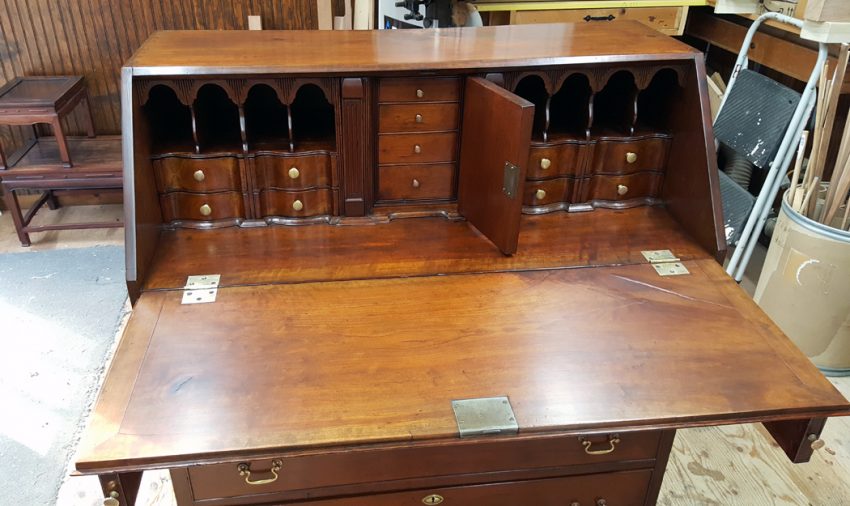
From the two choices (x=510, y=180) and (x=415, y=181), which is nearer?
(x=510, y=180)

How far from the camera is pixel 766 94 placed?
2.39 meters

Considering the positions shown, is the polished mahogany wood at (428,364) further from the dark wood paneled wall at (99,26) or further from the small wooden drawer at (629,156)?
the dark wood paneled wall at (99,26)

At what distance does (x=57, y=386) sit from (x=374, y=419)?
159 centimetres

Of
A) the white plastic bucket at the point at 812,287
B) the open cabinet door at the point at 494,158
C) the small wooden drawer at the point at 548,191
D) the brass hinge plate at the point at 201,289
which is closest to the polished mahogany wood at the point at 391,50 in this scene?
the open cabinet door at the point at 494,158

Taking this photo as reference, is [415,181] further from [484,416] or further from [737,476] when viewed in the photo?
[737,476]

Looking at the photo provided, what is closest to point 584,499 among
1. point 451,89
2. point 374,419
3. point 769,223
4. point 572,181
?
point 374,419

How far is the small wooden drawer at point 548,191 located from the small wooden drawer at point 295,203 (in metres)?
0.53

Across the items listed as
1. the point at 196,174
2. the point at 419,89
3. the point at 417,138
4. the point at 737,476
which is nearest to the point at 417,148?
the point at 417,138

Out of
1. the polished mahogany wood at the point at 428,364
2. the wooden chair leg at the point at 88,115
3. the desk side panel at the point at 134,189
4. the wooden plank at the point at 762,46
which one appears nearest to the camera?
the polished mahogany wood at the point at 428,364

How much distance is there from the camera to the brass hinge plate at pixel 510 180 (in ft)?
4.93

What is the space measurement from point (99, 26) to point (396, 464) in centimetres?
253

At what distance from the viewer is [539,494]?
56.7 inches

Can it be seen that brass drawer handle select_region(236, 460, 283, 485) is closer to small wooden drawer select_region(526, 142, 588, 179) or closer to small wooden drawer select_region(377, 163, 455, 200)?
small wooden drawer select_region(377, 163, 455, 200)

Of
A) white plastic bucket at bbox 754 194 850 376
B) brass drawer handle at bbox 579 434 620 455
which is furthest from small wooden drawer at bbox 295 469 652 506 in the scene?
white plastic bucket at bbox 754 194 850 376
